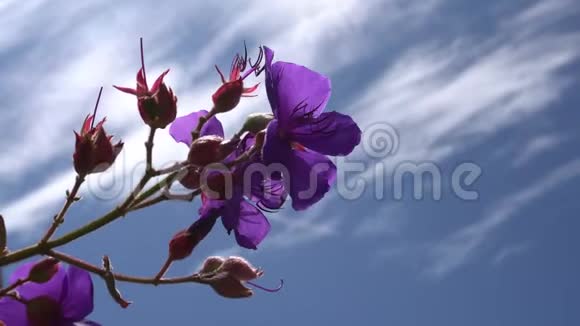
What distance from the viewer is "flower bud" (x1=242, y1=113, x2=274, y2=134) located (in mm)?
2184

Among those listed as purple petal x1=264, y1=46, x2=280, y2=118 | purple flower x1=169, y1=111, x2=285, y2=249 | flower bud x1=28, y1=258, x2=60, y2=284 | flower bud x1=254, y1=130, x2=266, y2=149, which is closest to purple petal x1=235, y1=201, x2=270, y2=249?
purple flower x1=169, y1=111, x2=285, y2=249

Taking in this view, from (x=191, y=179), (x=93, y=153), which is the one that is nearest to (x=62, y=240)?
(x=93, y=153)

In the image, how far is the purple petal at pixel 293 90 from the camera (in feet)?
7.63

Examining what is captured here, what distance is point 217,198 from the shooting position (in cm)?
199

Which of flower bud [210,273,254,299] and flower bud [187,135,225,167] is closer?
flower bud [187,135,225,167]

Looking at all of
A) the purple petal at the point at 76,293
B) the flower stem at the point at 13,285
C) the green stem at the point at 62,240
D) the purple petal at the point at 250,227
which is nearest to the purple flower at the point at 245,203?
the purple petal at the point at 250,227

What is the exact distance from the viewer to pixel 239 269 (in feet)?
7.22

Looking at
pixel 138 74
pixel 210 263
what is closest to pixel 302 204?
pixel 210 263

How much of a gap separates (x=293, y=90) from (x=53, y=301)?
976 mm

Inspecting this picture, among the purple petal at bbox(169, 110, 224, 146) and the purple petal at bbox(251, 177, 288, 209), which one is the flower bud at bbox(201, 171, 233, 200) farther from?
the purple petal at bbox(169, 110, 224, 146)

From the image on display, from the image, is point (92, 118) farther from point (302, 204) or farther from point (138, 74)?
point (302, 204)

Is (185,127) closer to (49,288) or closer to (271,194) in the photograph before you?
(271,194)

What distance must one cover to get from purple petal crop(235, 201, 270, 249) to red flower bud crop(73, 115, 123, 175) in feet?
1.42

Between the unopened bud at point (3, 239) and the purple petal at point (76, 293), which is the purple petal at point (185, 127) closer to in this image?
the purple petal at point (76, 293)
